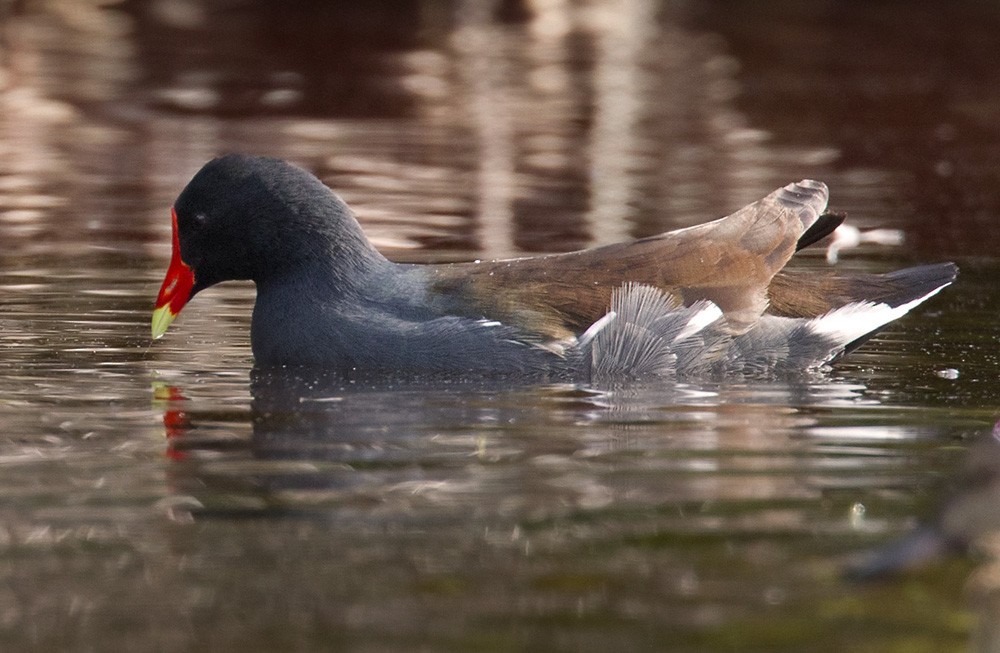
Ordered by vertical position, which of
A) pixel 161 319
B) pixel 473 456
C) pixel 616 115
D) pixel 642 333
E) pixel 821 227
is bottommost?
pixel 616 115

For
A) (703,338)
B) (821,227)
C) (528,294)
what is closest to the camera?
(528,294)

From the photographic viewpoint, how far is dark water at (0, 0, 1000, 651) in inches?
159

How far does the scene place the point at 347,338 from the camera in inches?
273

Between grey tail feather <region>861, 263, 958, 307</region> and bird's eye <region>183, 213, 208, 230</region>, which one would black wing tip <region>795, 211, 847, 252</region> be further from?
bird's eye <region>183, 213, 208, 230</region>

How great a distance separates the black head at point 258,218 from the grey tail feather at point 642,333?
1019 millimetres

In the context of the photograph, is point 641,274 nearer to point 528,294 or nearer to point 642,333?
point 642,333

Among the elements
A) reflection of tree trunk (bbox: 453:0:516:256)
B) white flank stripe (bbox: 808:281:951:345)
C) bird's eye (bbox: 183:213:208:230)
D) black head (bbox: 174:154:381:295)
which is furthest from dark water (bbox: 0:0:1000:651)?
bird's eye (bbox: 183:213:208:230)

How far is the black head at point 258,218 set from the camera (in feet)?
24.2

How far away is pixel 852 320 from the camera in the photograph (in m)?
7.44

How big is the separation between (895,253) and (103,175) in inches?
256

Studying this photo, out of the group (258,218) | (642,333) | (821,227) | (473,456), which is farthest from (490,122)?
(473,456)

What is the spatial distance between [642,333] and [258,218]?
5.39 ft

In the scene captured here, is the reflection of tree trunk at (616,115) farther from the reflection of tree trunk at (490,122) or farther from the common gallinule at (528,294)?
the common gallinule at (528,294)

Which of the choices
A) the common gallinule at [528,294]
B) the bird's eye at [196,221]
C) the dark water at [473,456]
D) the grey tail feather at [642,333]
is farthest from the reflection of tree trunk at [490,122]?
the grey tail feather at [642,333]
